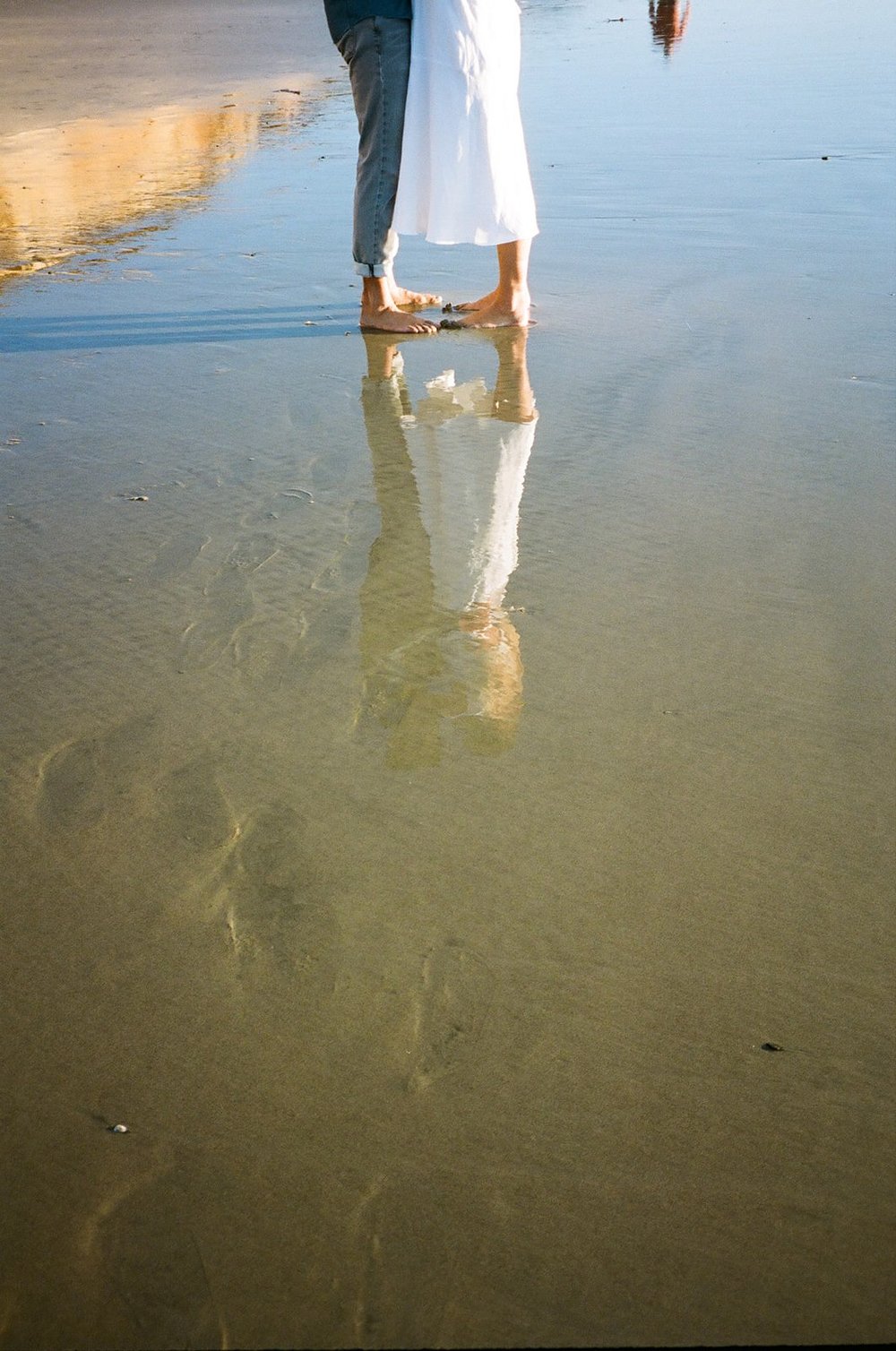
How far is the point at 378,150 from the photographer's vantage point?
3367 millimetres

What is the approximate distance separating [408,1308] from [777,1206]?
13.0 inches

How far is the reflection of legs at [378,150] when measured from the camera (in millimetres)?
3264

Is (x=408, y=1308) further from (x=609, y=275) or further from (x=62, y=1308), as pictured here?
(x=609, y=275)

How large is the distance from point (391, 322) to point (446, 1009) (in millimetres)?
2573

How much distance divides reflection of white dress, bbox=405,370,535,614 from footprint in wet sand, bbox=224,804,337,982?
0.62 meters

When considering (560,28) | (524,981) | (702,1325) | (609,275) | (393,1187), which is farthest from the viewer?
(560,28)

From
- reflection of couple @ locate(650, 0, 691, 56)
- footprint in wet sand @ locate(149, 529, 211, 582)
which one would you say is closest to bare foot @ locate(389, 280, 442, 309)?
footprint in wet sand @ locate(149, 529, 211, 582)

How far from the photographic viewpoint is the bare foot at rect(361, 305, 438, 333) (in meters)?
3.40

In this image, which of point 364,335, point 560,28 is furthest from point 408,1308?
point 560,28

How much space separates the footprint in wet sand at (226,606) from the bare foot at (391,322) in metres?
1.40

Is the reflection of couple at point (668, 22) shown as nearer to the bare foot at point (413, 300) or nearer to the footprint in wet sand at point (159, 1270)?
the bare foot at point (413, 300)

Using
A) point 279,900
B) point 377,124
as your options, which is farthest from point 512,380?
point 279,900

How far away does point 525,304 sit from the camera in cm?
342

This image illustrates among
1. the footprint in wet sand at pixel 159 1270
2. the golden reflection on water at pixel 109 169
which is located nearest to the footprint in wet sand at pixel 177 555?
the footprint in wet sand at pixel 159 1270
